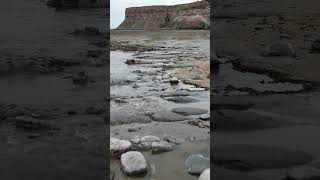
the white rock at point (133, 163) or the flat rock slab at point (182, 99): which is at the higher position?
the flat rock slab at point (182, 99)

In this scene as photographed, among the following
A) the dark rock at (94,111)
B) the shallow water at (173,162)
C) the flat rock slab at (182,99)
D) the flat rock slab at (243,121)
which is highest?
the dark rock at (94,111)

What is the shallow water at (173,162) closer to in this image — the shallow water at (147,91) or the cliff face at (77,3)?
the shallow water at (147,91)

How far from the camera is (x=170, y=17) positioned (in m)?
48.0

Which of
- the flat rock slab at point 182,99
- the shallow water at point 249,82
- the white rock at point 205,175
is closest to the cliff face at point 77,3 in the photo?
the shallow water at point 249,82

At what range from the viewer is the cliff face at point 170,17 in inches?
1532

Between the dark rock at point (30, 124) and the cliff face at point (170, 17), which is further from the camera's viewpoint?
the cliff face at point (170, 17)

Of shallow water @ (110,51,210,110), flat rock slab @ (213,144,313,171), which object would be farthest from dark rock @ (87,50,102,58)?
flat rock slab @ (213,144,313,171)

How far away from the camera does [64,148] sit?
3.79m

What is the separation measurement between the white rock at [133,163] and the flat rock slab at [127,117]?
1.50 m

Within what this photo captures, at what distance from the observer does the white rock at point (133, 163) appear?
346 cm

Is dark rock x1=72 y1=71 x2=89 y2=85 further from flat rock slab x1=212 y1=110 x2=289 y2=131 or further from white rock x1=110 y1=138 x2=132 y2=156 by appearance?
white rock x1=110 y1=138 x2=132 y2=156

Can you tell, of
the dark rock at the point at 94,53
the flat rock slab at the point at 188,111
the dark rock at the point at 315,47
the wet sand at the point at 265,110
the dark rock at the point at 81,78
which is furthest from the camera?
the dark rock at the point at 315,47

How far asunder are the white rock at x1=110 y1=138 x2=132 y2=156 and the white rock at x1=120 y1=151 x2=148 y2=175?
200 millimetres

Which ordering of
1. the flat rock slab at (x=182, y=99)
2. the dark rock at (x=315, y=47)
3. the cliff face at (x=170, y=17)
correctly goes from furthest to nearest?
the cliff face at (x=170, y=17), the dark rock at (x=315, y=47), the flat rock slab at (x=182, y=99)
